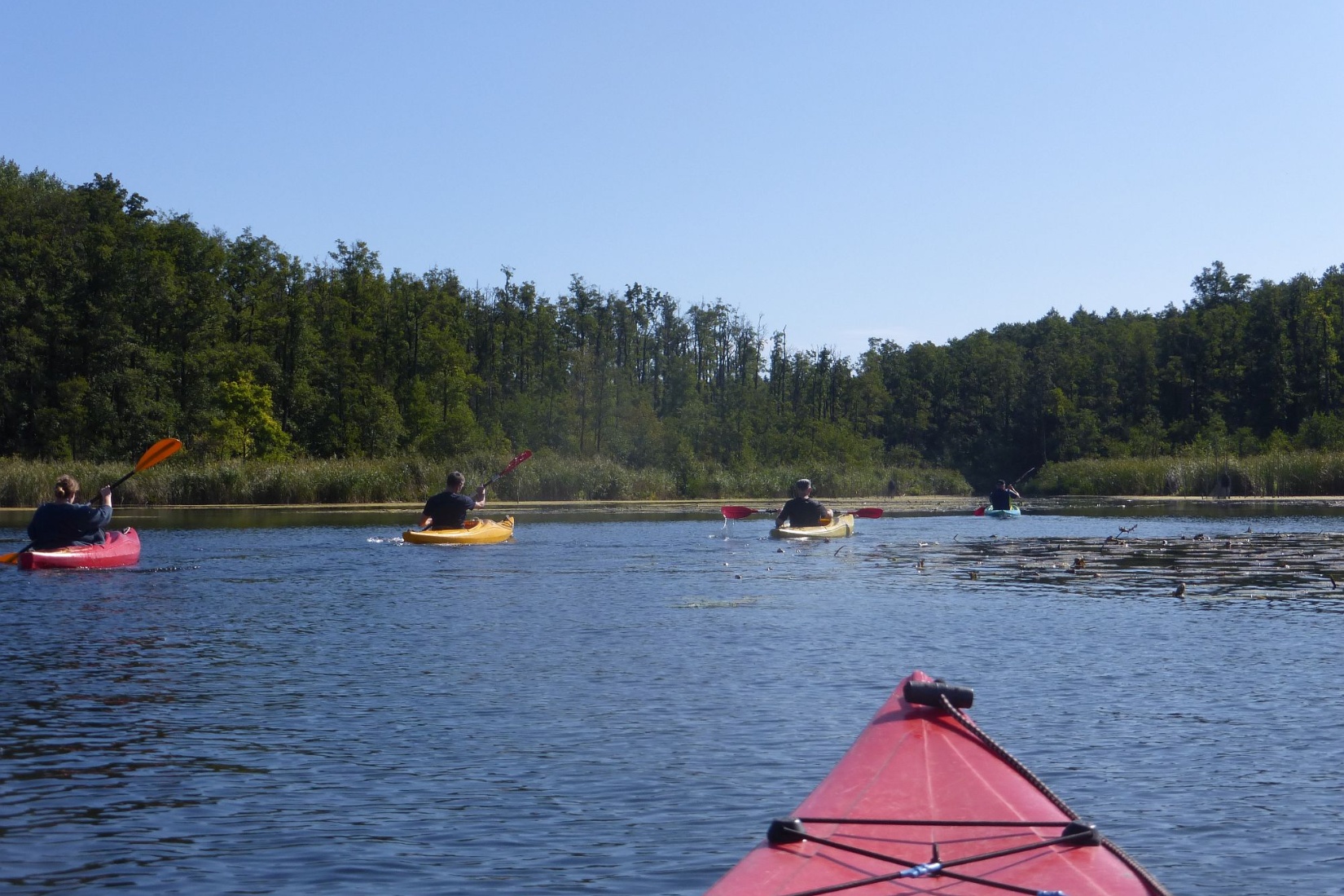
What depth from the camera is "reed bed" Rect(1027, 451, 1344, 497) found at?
48438 millimetres

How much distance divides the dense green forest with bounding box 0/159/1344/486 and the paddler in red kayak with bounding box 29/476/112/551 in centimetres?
3417

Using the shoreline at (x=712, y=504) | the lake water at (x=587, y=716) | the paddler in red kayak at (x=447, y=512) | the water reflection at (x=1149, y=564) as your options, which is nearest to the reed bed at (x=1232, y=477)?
the shoreline at (x=712, y=504)

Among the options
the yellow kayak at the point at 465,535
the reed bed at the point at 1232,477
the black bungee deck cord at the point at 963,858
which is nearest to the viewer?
the black bungee deck cord at the point at 963,858

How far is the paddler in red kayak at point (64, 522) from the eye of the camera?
770 inches

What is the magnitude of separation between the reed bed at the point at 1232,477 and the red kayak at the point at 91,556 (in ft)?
134

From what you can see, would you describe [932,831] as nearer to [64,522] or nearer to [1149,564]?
[64,522]

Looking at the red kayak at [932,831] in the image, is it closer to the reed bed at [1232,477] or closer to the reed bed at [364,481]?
the reed bed at [364,481]

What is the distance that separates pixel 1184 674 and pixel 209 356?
2306 inches

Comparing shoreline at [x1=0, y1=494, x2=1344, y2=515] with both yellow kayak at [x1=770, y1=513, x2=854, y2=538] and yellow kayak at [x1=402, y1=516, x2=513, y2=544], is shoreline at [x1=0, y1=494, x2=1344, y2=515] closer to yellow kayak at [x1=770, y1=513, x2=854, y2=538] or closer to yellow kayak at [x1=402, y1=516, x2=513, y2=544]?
yellow kayak at [x1=402, y1=516, x2=513, y2=544]

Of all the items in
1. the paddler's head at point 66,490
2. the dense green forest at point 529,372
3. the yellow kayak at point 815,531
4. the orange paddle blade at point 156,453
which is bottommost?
the yellow kayak at point 815,531

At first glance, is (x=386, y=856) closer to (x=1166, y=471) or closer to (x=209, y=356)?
(x=1166, y=471)

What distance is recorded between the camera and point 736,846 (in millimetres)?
6367

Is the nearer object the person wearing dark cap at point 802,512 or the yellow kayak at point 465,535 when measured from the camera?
the yellow kayak at point 465,535

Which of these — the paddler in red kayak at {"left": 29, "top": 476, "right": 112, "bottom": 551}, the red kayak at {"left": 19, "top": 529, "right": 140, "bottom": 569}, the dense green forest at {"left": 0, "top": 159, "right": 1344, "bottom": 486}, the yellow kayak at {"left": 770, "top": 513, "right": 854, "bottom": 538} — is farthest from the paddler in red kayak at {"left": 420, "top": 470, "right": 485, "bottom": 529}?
the dense green forest at {"left": 0, "top": 159, "right": 1344, "bottom": 486}
